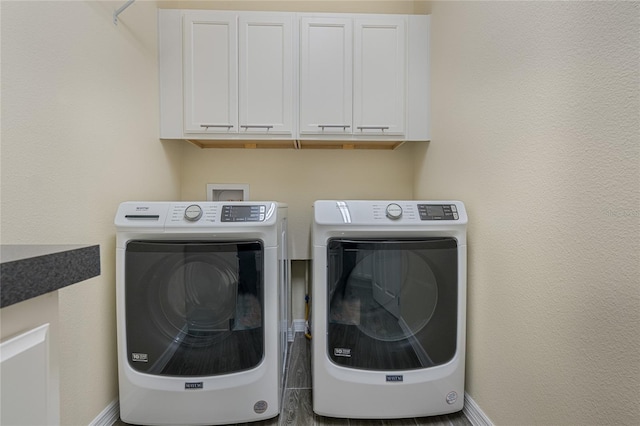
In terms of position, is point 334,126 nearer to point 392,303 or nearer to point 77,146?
point 392,303

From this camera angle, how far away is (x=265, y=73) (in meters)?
1.75

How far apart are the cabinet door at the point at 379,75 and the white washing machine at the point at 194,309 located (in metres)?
0.97

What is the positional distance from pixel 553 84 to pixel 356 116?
40.8 inches

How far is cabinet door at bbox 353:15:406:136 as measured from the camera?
177 cm

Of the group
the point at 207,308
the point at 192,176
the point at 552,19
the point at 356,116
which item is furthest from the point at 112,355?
the point at 552,19

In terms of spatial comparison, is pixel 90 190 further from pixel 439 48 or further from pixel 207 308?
pixel 439 48

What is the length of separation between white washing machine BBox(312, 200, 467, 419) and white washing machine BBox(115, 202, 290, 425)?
254mm

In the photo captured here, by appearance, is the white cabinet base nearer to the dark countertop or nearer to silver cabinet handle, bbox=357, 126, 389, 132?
the dark countertop

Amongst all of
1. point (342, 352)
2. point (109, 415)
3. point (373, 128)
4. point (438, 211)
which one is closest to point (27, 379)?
point (342, 352)

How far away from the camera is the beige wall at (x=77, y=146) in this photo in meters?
0.91

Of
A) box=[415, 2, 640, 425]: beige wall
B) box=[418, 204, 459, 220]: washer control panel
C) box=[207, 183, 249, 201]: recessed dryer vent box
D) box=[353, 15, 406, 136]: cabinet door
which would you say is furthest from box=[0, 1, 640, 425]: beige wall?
box=[207, 183, 249, 201]: recessed dryer vent box

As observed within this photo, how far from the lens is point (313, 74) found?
1.76 metres

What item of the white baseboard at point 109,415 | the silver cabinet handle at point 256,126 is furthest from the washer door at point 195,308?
the silver cabinet handle at point 256,126

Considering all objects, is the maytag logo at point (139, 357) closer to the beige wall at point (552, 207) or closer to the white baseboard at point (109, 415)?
the white baseboard at point (109, 415)
